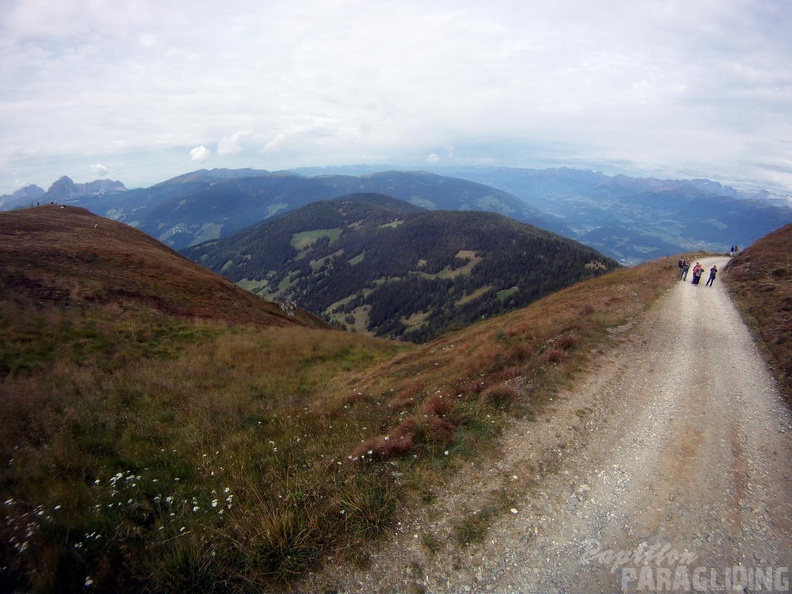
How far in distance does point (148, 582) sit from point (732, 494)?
34.9ft

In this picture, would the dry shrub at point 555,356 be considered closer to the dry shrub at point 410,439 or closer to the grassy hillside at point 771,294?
the dry shrub at point 410,439

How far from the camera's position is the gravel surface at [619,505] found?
5297 millimetres

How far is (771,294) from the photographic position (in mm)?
23125

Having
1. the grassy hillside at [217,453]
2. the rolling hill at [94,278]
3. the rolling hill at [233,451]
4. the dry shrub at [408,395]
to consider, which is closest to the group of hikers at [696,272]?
the rolling hill at [233,451]

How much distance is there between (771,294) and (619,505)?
2690 centimetres

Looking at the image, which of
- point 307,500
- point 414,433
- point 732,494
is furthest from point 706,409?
point 307,500

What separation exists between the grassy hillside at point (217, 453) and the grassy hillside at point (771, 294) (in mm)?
5473

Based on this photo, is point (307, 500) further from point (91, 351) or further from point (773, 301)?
point (773, 301)

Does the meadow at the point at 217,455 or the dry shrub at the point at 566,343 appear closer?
the meadow at the point at 217,455

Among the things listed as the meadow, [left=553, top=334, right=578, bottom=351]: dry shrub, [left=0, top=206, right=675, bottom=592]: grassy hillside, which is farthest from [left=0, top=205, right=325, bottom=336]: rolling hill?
[left=553, top=334, right=578, bottom=351]: dry shrub

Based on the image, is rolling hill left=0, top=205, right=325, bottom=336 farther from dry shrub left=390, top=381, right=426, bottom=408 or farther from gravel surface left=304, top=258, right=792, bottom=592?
gravel surface left=304, top=258, right=792, bottom=592

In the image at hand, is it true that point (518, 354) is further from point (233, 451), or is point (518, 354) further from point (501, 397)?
point (233, 451)

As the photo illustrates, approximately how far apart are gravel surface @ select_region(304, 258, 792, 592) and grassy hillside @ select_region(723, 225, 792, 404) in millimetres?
3935

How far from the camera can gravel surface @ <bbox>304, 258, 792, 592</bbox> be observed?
5.30 m
